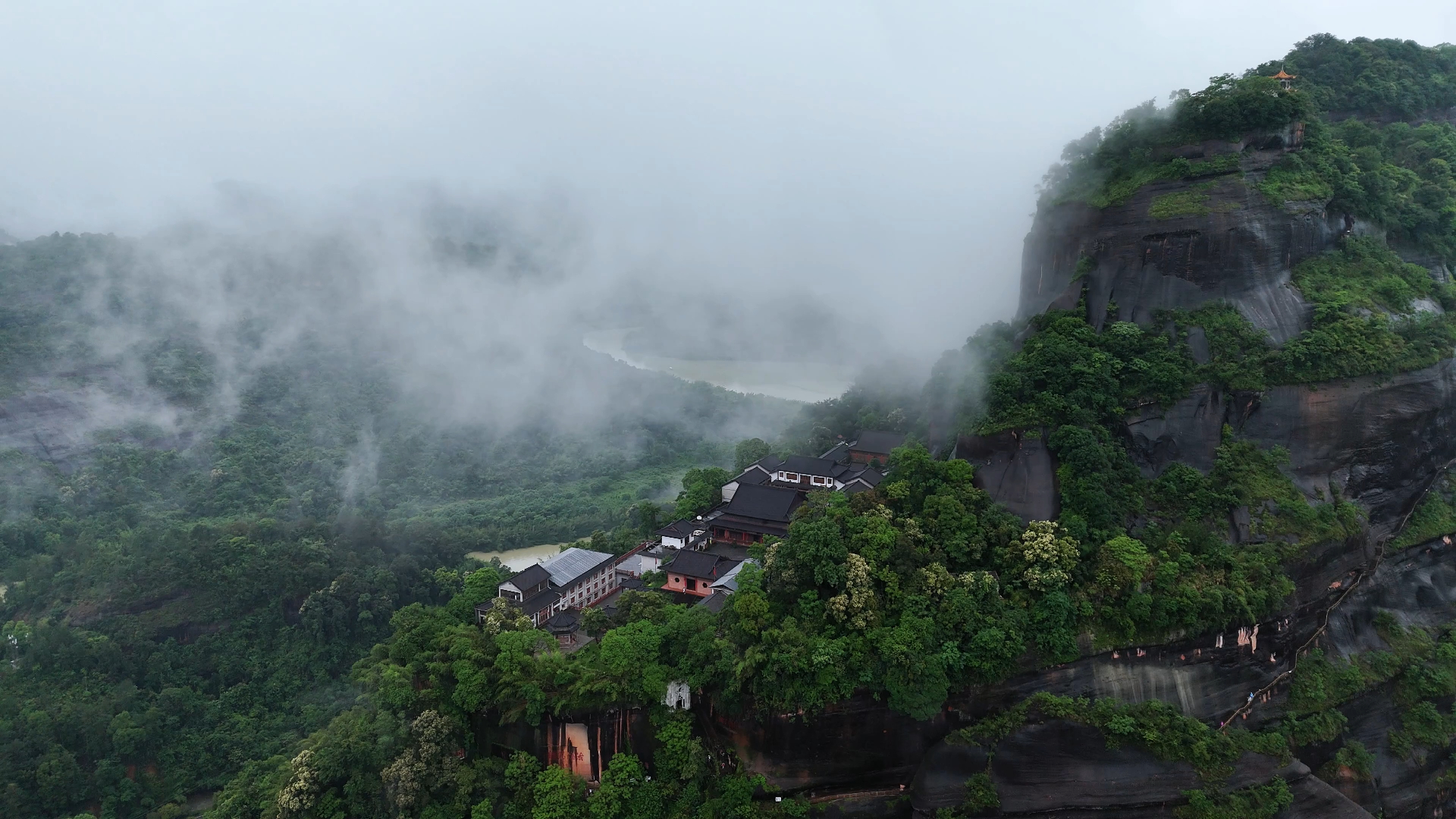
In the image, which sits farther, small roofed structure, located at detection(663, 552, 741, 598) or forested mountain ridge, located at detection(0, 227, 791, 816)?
forested mountain ridge, located at detection(0, 227, 791, 816)

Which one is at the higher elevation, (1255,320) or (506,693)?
(1255,320)

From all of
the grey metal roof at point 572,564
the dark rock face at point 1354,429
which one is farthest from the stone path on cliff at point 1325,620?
the grey metal roof at point 572,564

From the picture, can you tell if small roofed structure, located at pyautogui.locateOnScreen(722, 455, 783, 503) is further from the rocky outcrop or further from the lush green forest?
the rocky outcrop

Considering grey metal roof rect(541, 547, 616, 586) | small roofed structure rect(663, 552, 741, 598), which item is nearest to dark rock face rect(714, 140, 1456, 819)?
small roofed structure rect(663, 552, 741, 598)

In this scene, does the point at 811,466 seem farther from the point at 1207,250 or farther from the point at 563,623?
the point at 1207,250

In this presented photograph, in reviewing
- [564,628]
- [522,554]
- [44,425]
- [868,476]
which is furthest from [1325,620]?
[44,425]

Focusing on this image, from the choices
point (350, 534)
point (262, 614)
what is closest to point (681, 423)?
point (350, 534)

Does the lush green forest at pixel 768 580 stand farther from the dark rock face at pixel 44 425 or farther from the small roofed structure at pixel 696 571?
the small roofed structure at pixel 696 571

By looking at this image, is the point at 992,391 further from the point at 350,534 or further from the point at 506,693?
the point at 350,534
